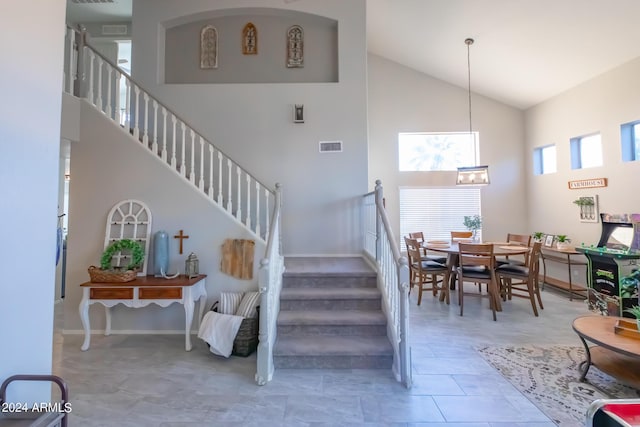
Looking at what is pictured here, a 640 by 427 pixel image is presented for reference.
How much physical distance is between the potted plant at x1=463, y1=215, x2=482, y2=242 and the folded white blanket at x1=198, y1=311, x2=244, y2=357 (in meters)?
5.15

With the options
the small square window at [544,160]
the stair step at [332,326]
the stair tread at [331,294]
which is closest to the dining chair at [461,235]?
the small square window at [544,160]

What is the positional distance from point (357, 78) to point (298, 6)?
149cm

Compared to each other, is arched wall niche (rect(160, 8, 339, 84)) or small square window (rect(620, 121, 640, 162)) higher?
arched wall niche (rect(160, 8, 339, 84))

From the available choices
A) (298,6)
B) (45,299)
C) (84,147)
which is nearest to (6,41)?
(45,299)

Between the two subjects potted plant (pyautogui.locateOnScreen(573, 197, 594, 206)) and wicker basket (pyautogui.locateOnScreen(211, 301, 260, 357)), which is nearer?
wicker basket (pyautogui.locateOnScreen(211, 301, 260, 357))

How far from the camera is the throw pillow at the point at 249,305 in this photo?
335cm

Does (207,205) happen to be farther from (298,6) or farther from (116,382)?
(298,6)

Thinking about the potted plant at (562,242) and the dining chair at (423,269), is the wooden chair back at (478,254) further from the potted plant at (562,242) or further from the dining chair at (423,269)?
the potted plant at (562,242)

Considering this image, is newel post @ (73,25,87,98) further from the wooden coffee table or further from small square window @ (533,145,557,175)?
small square window @ (533,145,557,175)

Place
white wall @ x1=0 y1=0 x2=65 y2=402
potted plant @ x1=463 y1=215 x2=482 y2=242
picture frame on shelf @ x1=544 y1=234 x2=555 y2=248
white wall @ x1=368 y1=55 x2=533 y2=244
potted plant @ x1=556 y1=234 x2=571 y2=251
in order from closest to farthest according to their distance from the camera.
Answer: white wall @ x1=0 y1=0 x2=65 y2=402 → potted plant @ x1=556 y1=234 x2=571 y2=251 → picture frame on shelf @ x1=544 y1=234 x2=555 y2=248 → potted plant @ x1=463 y1=215 x2=482 y2=242 → white wall @ x1=368 y1=55 x2=533 y2=244

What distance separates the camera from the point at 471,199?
668 cm

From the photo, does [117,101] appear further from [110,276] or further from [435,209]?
[435,209]

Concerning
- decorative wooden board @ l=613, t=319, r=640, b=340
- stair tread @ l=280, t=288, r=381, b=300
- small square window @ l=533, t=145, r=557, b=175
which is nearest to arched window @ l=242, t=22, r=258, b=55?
stair tread @ l=280, t=288, r=381, b=300

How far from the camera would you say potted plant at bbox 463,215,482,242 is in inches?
251
